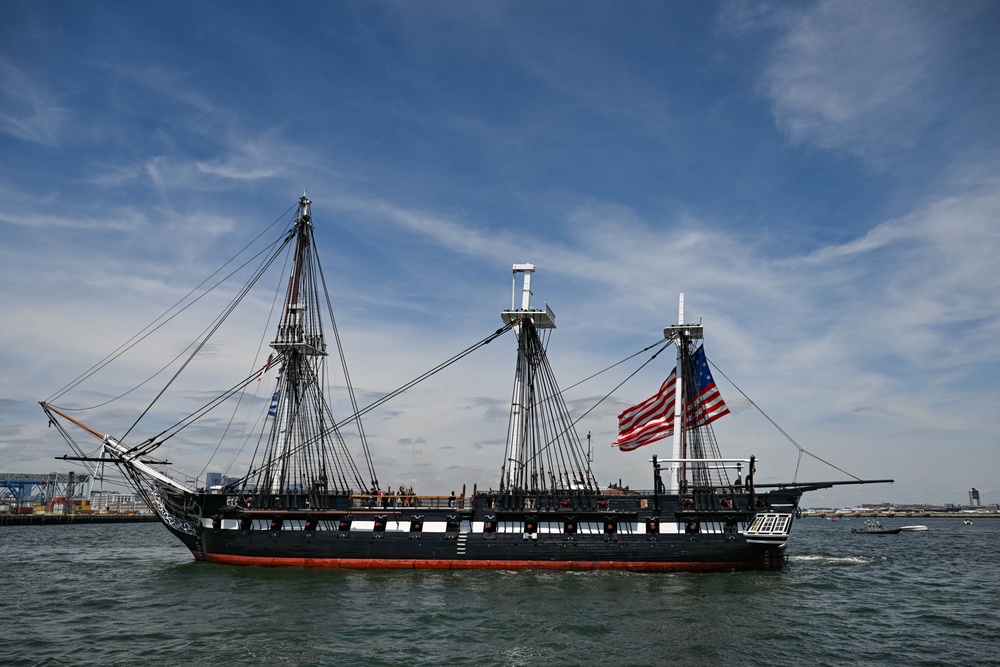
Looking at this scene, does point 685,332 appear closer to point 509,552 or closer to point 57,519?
point 509,552

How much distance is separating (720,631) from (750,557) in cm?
1833

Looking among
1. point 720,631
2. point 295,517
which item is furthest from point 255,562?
point 720,631

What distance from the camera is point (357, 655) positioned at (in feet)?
76.6

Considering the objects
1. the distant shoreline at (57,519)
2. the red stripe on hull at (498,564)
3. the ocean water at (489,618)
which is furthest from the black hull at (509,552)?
the distant shoreline at (57,519)

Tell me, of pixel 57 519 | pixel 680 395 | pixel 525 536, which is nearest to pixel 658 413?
pixel 680 395

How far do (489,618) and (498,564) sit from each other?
14.9 meters

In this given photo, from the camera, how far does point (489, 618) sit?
95.7ft

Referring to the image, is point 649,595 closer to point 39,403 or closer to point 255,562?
point 255,562

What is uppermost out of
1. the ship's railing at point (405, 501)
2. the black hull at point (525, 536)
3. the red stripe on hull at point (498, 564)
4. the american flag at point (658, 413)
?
the american flag at point (658, 413)

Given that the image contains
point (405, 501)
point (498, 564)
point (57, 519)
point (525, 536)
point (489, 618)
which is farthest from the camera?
point (57, 519)

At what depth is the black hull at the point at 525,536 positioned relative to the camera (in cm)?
4328

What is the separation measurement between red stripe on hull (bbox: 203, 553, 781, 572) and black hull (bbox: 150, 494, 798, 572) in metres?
0.07

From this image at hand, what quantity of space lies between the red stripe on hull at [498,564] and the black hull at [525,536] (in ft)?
0.21

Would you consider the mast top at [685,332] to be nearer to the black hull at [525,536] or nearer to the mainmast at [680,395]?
the mainmast at [680,395]
